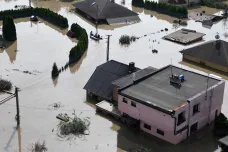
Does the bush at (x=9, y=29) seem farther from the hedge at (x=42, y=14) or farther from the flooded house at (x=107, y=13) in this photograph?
the flooded house at (x=107, y=13)

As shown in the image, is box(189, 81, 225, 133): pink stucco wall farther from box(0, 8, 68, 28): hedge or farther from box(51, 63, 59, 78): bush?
box(0, 8, 68, 28): hedge

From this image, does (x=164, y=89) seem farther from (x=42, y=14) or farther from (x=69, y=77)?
(x=42, y=14)

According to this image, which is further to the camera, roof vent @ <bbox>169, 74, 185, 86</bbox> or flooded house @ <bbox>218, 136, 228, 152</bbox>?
roof vent @ <bbox>169, 74, 185, 86</bbox>

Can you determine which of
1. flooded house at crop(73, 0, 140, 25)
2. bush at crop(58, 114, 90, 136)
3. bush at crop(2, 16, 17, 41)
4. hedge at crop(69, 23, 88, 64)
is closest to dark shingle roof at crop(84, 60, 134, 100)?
bush at crop(58, 114, 90, 136)

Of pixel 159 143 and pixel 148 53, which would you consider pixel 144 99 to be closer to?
pixel 159 143

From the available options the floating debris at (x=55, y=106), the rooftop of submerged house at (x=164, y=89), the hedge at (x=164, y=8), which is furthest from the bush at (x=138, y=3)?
the floating debris at (x=55, y=106)

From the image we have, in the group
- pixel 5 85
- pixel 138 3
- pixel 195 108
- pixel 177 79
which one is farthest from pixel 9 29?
pixel 195 108

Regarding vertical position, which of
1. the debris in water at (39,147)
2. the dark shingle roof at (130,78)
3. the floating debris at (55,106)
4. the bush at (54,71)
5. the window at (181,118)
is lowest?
the debris in water at (39,147)
